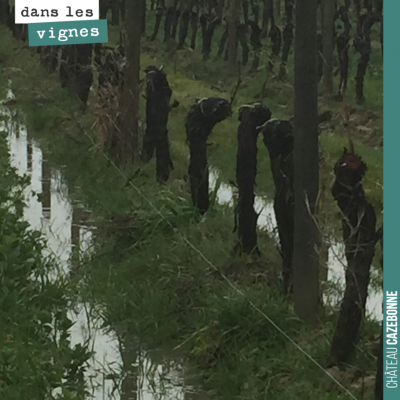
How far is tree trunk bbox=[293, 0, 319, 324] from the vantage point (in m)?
5.99

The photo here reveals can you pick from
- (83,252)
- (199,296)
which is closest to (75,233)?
(83,252)

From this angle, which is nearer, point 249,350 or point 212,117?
point 249,350

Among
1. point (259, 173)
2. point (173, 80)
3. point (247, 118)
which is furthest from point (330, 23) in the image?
point (247, 118)

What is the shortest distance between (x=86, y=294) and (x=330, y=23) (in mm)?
12074

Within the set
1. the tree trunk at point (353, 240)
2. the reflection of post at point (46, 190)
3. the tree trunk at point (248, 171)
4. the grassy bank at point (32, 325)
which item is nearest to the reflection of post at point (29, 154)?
the reflection of post at point (46, 190)

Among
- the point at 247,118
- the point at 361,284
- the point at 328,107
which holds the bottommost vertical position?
the point at 328,107

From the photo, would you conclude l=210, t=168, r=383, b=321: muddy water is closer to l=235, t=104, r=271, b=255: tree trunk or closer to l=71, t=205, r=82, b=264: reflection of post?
l=235, t=104, r=271, b=255: tree trunk

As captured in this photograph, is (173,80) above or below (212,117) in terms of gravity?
below

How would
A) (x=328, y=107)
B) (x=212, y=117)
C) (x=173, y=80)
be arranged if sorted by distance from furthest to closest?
(x=173, y=80)
(x=328, y=107)
(x=212, y=117)

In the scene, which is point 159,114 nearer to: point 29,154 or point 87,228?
point 87,228

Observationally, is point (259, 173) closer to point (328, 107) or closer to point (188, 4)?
point (328, 107)

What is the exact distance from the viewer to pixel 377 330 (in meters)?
6.03

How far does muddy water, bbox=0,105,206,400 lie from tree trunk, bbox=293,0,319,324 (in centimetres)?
96

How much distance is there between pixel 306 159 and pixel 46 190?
5.56 meters
